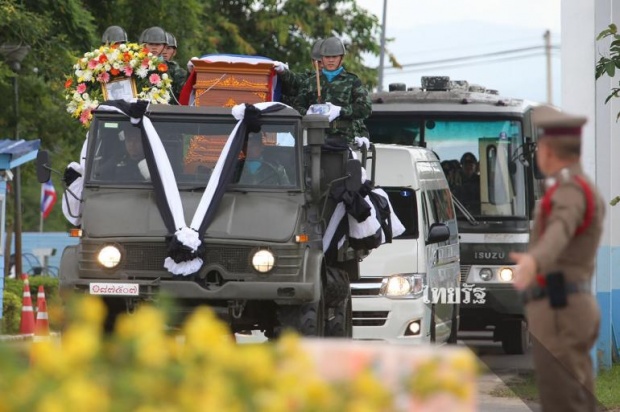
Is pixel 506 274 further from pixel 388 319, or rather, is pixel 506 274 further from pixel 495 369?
pixel 388 319

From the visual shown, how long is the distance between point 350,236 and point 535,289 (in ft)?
21.1

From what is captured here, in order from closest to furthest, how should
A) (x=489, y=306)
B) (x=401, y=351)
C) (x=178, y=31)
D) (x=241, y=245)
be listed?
(x=401, y=351) → (x=241, y=245) → (x=489, y=306) → (x=178, y=31)

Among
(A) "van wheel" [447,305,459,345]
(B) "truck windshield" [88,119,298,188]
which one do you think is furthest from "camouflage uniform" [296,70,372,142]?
(A) "van wheel" [447,305,459,345]

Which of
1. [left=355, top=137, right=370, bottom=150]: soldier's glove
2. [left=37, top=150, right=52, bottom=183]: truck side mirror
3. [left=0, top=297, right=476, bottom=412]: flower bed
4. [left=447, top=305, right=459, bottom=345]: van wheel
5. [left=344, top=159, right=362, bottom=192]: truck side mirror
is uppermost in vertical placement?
[left=355, top=137, right=370, bottom=150]: soldier's glove

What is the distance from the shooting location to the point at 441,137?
1881 centimetres

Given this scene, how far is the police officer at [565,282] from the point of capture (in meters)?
6.64

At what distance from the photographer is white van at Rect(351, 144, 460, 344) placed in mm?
14594

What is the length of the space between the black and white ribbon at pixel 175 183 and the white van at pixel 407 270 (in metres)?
2.77

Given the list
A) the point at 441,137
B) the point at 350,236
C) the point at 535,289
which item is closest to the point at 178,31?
the point at 441,137

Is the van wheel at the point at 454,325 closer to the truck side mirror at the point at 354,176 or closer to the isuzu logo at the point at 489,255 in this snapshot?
the isuzu logo at the point at 489,255

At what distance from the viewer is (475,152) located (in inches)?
732

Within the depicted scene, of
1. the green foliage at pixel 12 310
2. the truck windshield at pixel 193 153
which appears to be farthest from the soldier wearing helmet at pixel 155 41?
the green foliage at pixel 12 310

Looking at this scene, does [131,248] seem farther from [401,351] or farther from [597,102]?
[401,351]

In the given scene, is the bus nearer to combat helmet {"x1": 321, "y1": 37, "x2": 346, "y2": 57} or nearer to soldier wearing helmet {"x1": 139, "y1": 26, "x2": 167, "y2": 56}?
combat helmet {"x1": 321, "y1": 37, "x2": 346, "y2": 57}
